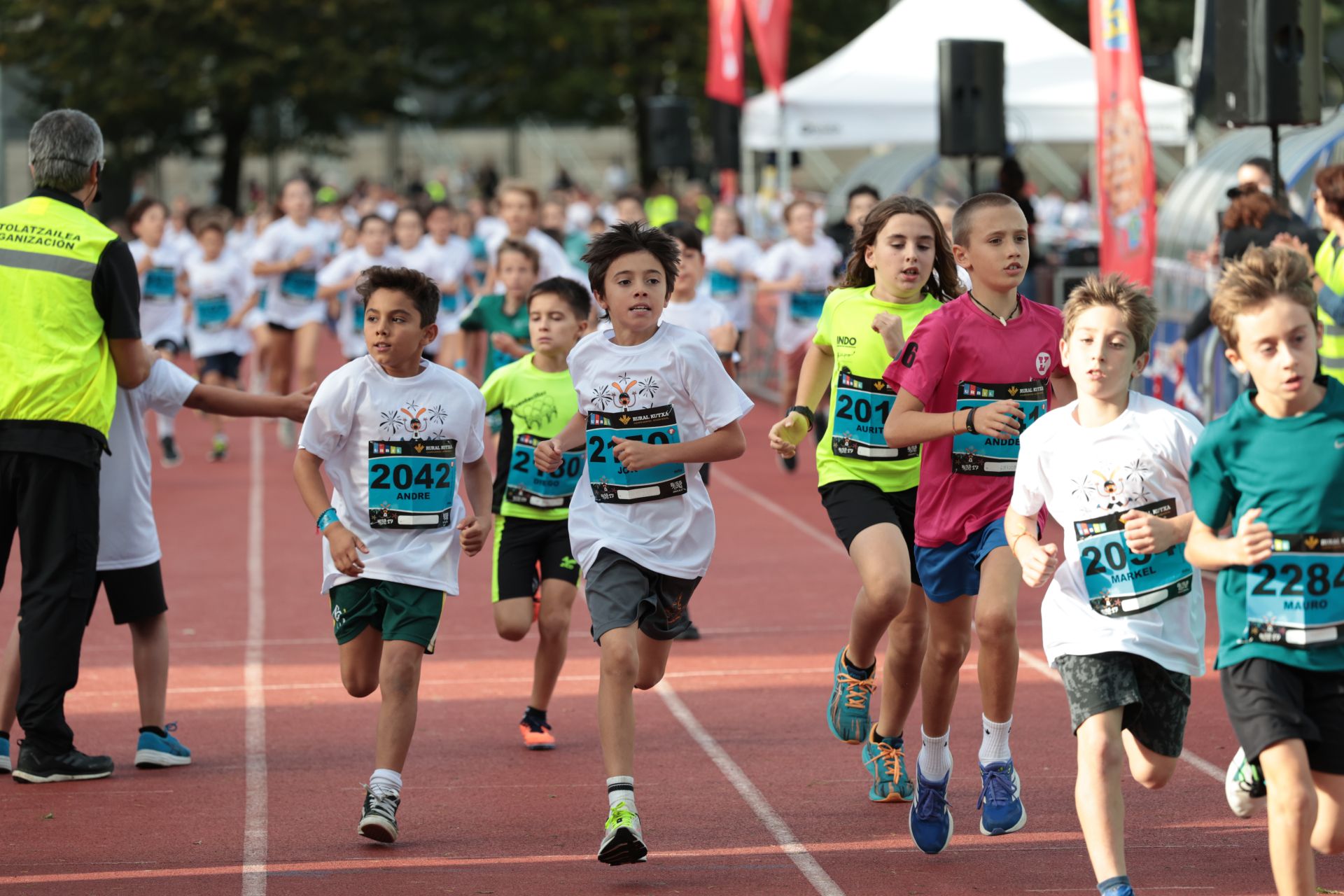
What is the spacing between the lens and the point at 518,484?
752 cm

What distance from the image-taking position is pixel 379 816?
5895 mm

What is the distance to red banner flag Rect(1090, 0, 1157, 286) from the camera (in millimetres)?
12406

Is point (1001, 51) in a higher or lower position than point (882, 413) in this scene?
higher

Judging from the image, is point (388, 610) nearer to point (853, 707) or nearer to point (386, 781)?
point (386, 781)

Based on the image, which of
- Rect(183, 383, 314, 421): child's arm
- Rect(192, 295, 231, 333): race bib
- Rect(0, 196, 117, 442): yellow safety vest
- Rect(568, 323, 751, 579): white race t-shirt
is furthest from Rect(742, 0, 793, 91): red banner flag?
Rect(568, 323, 751, 579): white race t-shirt

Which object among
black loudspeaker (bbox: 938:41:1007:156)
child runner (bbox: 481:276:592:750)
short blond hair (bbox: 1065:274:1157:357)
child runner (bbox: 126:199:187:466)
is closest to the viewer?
short blond hair (bbox: 1065:274:1157:357)

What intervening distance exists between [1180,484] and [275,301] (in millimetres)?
13301

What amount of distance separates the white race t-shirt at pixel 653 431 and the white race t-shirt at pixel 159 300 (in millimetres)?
11151

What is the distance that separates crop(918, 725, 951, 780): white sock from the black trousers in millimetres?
2859

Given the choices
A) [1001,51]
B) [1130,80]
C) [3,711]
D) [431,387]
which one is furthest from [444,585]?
[1001,51]

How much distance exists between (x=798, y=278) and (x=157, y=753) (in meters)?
10.6

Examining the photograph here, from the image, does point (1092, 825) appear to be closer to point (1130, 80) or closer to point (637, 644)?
point (637, 644)

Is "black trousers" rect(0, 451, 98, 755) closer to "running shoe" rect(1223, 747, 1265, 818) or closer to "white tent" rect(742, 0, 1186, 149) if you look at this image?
"running shoe" rect(1223, 747, 1265, 818)

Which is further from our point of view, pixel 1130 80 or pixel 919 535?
pixel 1130 80
